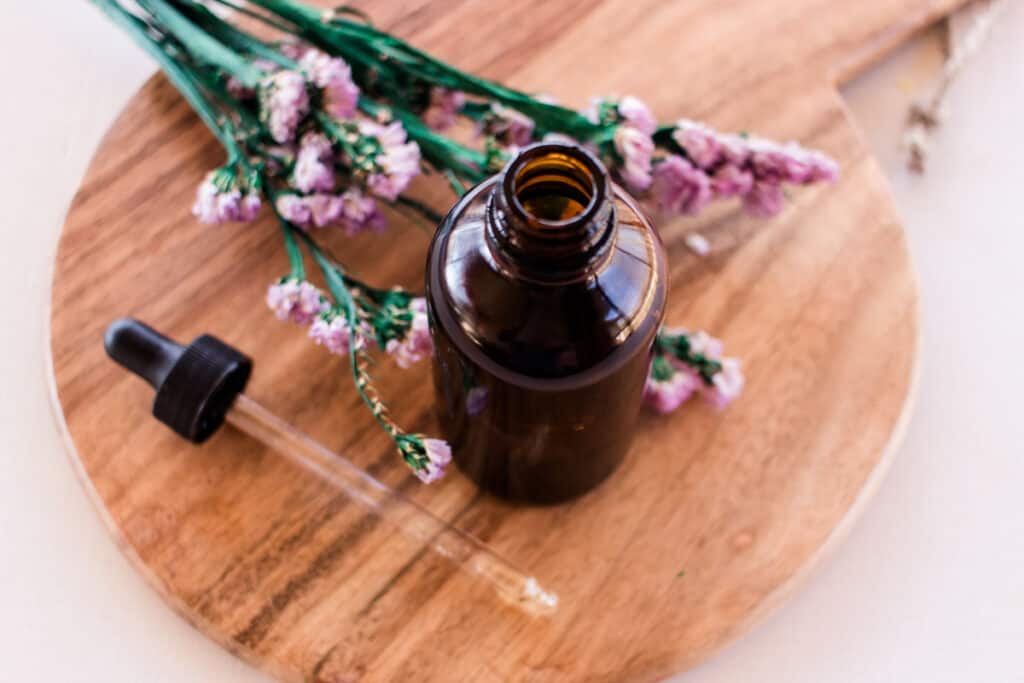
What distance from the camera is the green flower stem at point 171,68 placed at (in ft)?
2.82

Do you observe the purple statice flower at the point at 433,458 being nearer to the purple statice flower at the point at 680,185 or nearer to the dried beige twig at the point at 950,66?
the purple statice flower at the point at 680,185

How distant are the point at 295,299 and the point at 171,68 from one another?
27cm

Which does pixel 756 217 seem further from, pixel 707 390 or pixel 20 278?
pixel 20 278

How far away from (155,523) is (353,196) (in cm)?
31

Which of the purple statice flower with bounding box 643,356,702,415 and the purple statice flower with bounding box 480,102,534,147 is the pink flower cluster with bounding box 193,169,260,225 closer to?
the purple statice flower with bounding box 480,102,534,147

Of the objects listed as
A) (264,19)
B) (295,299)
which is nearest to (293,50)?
(264,19)

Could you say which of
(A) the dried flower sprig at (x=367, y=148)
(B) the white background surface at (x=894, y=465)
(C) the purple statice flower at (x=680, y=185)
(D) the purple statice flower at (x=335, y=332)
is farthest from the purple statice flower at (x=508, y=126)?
(B) the white background surface at (x=894, y=465)

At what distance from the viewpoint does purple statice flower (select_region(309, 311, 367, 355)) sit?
Answer: 748 mm

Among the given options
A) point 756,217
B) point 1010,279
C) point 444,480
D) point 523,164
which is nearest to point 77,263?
point 444,480

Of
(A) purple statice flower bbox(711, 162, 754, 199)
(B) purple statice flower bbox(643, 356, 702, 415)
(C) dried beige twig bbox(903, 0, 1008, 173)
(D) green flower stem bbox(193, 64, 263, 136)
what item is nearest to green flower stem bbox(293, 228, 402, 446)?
(D) green flower stem bbox(193, 64, 263, 136)

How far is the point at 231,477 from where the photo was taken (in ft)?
2.65

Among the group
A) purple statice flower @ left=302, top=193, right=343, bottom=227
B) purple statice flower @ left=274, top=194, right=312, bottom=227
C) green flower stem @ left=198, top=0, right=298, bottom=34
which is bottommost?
purple statice flower @ left=302, top=193, right=343, bottom=227

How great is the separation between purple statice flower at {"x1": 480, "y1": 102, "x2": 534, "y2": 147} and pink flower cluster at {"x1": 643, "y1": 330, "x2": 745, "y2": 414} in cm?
21

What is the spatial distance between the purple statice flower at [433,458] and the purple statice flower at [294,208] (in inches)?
9.4
